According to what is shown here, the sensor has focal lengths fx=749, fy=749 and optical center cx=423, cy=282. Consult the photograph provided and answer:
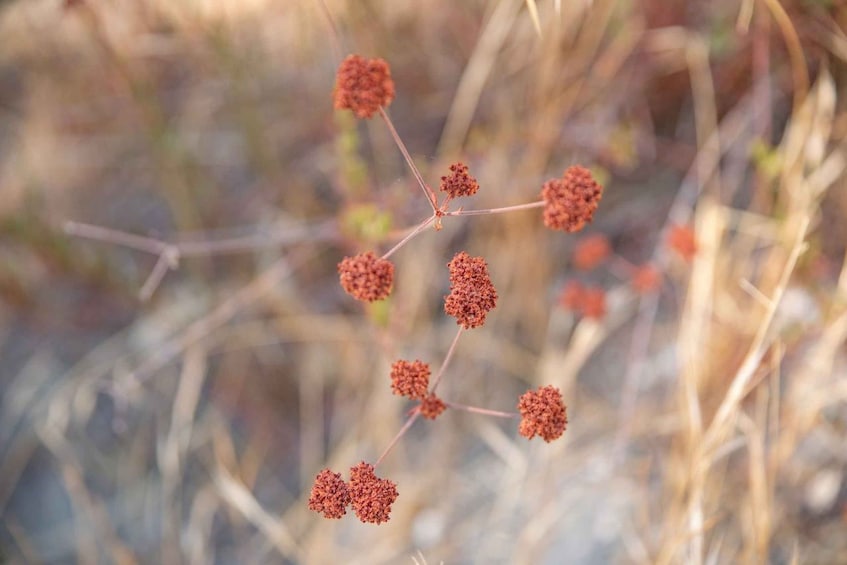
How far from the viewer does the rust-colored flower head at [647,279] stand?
1.69 m

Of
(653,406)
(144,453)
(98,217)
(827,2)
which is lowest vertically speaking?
(144,453)

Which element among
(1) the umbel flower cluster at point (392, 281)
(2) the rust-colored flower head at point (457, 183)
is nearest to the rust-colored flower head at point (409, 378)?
(1) the umbel flower cluster at point (392, 281)

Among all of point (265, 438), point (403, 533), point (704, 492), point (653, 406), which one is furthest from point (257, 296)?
point (704, 492)

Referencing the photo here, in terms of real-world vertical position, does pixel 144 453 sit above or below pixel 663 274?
below

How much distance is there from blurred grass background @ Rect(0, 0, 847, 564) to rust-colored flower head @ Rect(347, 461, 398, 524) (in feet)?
2.10

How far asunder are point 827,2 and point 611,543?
127cm

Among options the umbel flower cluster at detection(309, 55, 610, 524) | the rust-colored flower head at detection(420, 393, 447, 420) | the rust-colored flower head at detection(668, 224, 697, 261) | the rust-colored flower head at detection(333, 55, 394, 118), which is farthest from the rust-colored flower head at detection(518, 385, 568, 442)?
the rust-colored flower head at detection(668, 224, 697, 261)

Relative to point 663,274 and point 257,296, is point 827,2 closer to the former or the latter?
point 663,274

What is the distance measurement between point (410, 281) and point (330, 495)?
42.0 inches

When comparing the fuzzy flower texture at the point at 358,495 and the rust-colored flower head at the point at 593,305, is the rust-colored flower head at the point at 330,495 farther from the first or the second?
the rust-colored flower head at the point at 593,305

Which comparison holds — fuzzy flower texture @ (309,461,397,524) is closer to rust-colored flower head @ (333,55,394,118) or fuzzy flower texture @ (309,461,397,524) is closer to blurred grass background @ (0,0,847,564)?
rust-colored flower head @ (333,55,394,118)

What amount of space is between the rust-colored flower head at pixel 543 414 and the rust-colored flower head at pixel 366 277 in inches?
9.1

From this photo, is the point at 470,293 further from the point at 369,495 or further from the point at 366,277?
the point at 369,495

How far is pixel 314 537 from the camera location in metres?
1.72
